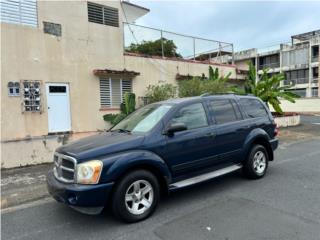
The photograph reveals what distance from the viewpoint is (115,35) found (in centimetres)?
1257

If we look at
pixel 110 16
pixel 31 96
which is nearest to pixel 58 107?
pixel 31 96

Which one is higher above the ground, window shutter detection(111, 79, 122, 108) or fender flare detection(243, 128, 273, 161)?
window shutter detection(111, 79, 122, 108)

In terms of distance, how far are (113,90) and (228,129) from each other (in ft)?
27.2

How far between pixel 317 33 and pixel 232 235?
167 ft

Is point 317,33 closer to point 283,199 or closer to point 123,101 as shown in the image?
point 123,101

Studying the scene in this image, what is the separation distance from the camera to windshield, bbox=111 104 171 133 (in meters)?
4.74

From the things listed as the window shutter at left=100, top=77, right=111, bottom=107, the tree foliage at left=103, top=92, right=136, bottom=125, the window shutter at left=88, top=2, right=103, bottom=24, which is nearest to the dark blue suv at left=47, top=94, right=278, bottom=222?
the tree foliage at left=103, top=92, right=136, bottom=125

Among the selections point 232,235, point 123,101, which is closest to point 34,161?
point 123,101

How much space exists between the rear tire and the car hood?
2.71m

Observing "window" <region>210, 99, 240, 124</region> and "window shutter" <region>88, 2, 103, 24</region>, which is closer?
"window" <region>210, 99, 240, 124</region>

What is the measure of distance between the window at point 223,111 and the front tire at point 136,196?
1.92 m

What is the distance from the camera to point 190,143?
4.77 metres

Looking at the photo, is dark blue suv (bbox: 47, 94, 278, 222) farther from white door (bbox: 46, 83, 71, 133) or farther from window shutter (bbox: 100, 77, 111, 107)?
window shutter (bbox: 100, 77, 111, 107)

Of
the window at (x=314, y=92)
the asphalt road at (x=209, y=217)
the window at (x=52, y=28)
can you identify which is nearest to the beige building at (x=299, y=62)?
the window at (x=314, y=92)
